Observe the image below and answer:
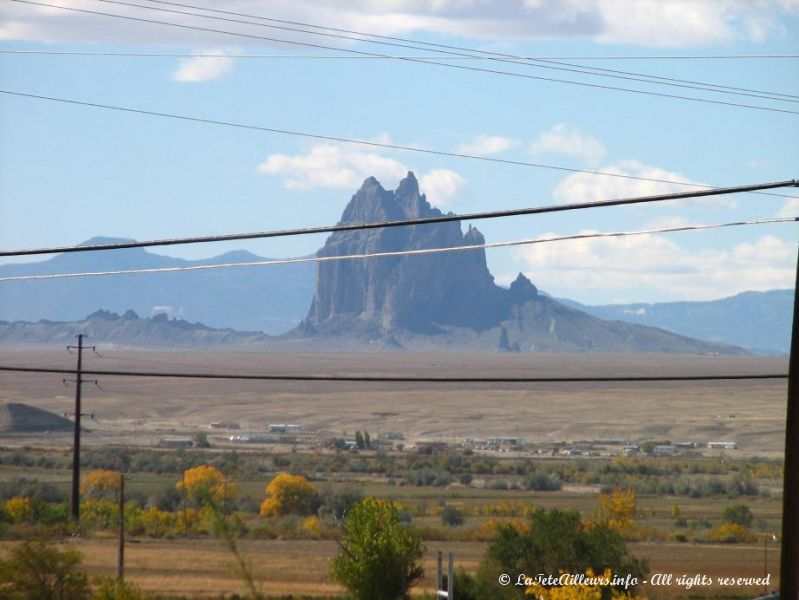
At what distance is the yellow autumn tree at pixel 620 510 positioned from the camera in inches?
2422

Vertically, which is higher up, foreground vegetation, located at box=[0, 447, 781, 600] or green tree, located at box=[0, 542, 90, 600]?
green tree, located at box=[0, 542, 90, 600]

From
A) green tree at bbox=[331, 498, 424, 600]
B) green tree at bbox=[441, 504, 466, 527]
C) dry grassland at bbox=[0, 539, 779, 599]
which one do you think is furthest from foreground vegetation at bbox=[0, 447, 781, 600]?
dry grassland at bbox=[0, 539, 779, 599]

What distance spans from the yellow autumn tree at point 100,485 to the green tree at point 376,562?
41613 millimetres

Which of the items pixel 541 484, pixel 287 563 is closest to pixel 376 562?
pixel 287 563

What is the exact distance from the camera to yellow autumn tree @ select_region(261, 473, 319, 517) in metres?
71.8

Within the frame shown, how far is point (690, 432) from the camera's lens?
15400 centimetres

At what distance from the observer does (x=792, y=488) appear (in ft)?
41.5

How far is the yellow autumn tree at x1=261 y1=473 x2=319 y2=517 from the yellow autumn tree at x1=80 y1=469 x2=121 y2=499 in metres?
12.9

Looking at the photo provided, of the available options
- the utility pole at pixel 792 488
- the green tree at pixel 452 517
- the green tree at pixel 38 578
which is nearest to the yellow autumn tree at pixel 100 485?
the green tree at pixel 452 517

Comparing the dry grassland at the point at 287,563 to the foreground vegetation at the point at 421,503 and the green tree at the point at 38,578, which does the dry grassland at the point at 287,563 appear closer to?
the foreground vegetation at the point at 421,503

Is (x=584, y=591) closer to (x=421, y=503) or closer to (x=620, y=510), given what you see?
(x=620, y=510)

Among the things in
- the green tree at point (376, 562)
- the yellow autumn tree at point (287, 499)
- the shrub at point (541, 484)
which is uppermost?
the green tree at point (376, 562)

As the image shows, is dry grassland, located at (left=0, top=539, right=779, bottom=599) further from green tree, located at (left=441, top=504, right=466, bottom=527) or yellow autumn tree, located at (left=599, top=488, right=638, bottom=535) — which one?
green tree, located at (left=441, top=504, right=466, bottom=527)

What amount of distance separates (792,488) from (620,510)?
186 ft
